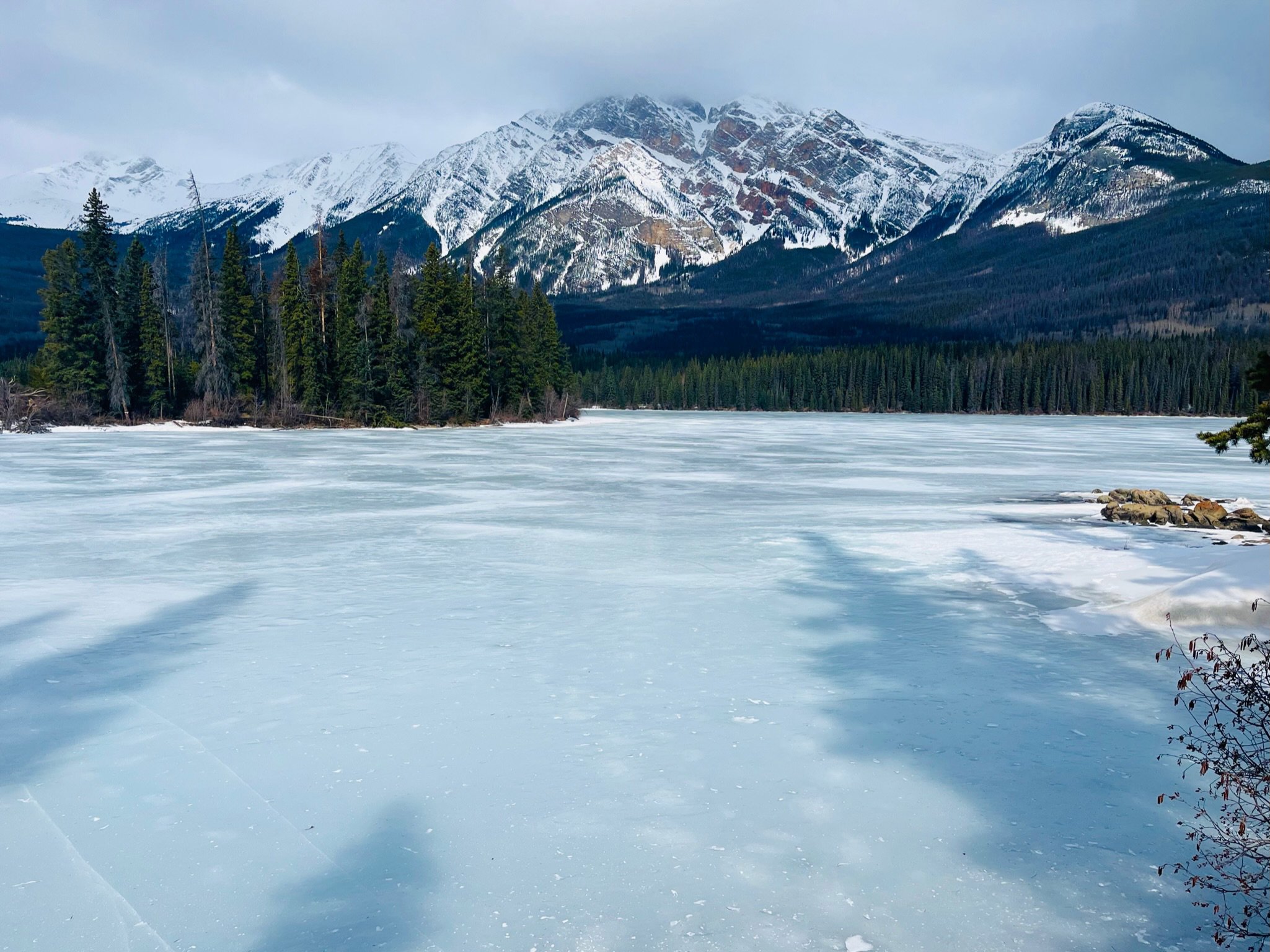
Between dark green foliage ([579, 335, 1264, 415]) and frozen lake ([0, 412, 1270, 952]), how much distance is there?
130 meters

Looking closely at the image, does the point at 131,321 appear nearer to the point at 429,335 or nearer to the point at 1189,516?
the point at 429,335

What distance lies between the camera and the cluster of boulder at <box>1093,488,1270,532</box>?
18219 mm

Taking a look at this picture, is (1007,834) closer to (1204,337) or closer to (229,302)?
(229,302)

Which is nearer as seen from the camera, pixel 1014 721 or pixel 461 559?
pixel 1014 721

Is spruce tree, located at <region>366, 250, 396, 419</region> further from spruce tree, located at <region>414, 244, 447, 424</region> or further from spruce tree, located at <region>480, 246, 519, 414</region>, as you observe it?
spruce tree, located at <region>480, 246, 519, 414</region>

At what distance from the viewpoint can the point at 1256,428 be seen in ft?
34.9

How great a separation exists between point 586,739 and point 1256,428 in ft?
31.6

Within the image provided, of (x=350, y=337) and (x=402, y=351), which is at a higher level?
(x=350, y=337)

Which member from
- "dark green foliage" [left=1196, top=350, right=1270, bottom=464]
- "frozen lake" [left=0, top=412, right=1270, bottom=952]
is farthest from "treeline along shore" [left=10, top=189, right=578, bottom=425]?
"dark green foliage" [left=1196, top=350, right=1270, bottom=464]

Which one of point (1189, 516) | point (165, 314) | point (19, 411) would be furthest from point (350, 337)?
point (1189, 516)

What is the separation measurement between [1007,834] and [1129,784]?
1.37 metres

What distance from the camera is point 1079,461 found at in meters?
38.6

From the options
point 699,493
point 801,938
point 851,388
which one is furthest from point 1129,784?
point 851,388

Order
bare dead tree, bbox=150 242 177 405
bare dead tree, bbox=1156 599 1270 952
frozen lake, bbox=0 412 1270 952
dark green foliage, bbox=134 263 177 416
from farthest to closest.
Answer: bare dead tree, bbox=150 242 177 405
dark green foliage, bbox=134 263 177 416
frozen lake, bbox=0 412 1270 952
bare dead tree, bbox=1156 599 1270 952
